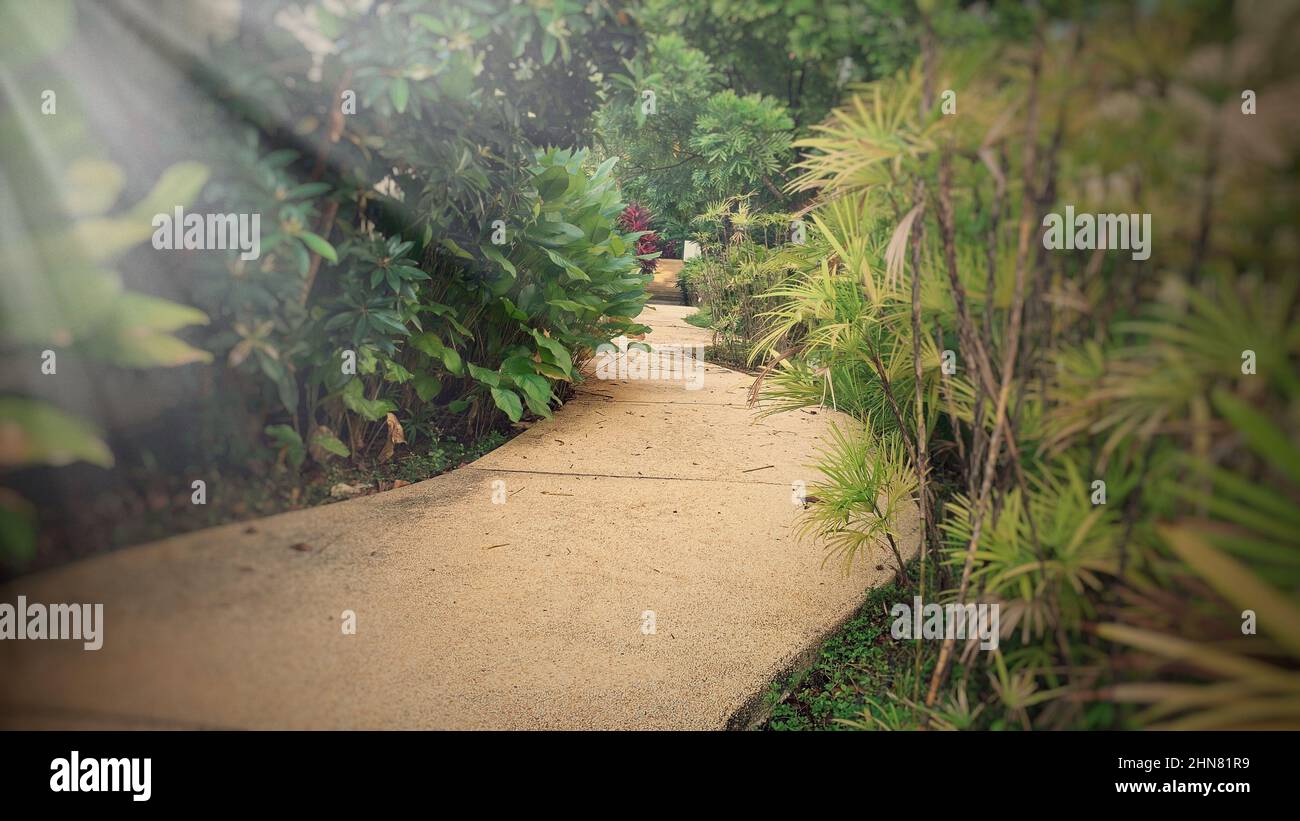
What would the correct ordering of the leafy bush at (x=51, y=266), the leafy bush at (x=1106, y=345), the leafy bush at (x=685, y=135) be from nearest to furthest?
the leafy bush at (x=1106, y=345) < the leafy bush at (x=51, y=266) < the leafy bush at (x=685, y=135)

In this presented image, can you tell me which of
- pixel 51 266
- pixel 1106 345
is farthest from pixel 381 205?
pixel 1106 345

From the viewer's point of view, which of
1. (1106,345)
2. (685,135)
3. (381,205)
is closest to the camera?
(1106,345)

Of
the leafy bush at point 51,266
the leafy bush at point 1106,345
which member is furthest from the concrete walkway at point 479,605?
the leafy bush at point 1106,345

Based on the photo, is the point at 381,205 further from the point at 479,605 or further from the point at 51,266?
the point at 479,605

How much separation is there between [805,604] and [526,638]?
744 mm

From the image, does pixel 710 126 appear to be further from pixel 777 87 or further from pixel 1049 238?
pixel 1049 238

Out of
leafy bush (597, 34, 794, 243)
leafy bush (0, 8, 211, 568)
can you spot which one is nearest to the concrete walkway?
leafy bush (0, 8, 211, 568)

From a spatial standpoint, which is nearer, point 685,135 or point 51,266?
point 51,266

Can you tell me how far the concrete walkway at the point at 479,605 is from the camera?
1012 millimetres

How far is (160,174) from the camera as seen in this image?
40.8 inches

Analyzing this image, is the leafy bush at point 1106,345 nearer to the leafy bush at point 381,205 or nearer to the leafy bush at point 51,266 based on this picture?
the leafy bush at point 381,205

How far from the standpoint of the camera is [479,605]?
1.50m

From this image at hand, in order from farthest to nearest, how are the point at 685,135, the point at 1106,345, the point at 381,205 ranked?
the point at 685,135 → the point at 381,205 → the point at 1106,345
